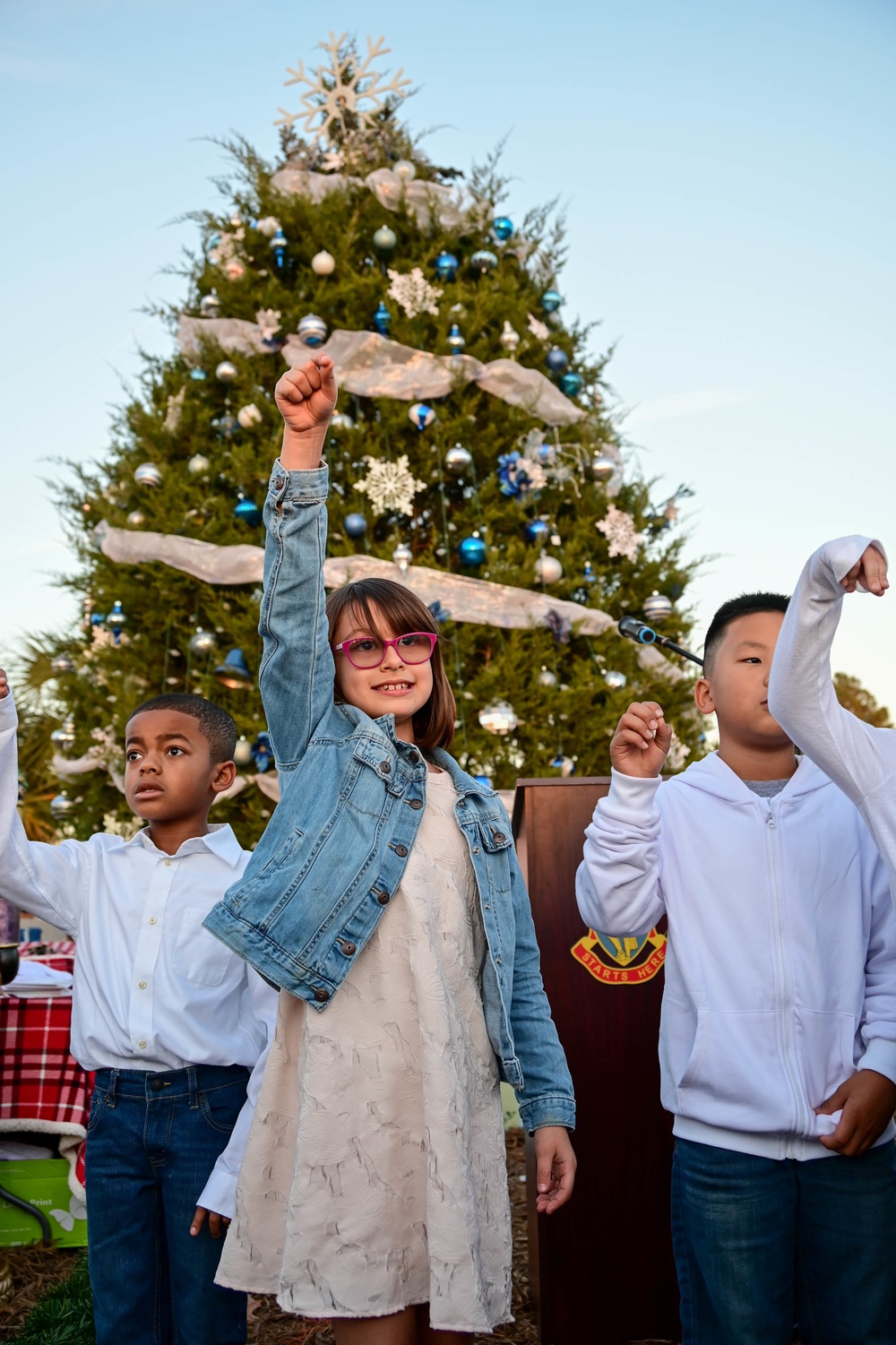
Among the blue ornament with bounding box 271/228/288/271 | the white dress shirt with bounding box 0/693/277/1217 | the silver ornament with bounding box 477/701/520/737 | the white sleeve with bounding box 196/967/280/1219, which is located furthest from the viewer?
the blue ornament with bounding box 271/228/288/271

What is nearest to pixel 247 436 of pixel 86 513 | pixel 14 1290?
pixel 86 513

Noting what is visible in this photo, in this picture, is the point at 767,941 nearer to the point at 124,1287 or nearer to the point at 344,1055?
the point at 344,1055

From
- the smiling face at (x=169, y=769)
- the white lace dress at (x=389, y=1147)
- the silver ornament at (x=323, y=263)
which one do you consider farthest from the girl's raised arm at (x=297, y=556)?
A: the silver ornament at (x=323, y=263)

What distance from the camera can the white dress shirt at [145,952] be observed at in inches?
83.0

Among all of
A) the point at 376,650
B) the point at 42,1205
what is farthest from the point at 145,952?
the point at 42,1205

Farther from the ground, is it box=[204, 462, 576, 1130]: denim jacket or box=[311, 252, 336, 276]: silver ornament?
box=[311, 252, 336, 276]: silver ornament

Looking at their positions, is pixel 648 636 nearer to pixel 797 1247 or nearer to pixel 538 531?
pixel 797 1247

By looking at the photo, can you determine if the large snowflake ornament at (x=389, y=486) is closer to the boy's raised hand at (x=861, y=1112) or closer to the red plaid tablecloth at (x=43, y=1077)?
the red plaid tablecloth at (x=43, y=1077)

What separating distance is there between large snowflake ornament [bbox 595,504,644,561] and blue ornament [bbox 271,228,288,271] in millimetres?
2276

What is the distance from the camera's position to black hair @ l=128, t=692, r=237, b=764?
2.58 metres

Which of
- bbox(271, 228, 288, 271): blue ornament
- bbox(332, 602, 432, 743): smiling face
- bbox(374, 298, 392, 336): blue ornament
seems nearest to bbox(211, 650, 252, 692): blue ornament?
bbox(374, 298, 392, 336): blue ornament

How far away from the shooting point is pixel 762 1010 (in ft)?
6.02

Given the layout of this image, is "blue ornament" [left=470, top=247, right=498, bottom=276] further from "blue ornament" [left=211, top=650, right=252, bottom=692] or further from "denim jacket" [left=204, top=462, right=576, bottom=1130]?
"denim jacket" [left=204, top=462, right=576, bottom=1130]

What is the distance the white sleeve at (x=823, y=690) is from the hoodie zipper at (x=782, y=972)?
0.23m
